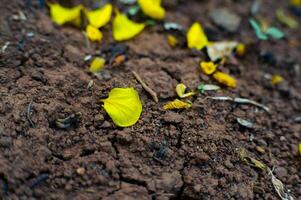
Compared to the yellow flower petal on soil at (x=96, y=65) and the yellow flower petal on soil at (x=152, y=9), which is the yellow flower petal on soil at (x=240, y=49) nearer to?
the yellow flower petal on soil at (x=152, y=9)

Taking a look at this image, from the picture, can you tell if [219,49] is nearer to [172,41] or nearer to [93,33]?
[172,41]

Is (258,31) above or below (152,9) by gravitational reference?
below

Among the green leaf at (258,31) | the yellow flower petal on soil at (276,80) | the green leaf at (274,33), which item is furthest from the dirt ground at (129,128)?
the green leaf at (274,33)

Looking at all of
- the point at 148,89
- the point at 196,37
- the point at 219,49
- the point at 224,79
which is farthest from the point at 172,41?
the point at 148,89

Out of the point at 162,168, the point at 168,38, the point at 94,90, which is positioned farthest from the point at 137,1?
the point at 162,168

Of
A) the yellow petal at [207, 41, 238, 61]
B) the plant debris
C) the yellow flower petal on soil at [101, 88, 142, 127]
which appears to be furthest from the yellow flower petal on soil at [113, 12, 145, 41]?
the plant debris

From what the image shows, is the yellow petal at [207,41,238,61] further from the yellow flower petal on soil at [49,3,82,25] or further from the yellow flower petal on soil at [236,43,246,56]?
the yellow flower petal on soil at [49,3,82,25]

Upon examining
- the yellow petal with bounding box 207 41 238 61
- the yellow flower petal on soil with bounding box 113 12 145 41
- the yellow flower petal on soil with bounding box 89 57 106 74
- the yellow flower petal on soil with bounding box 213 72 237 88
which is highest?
the yellow flower petal on soil with bounding box 113 12 145 41
